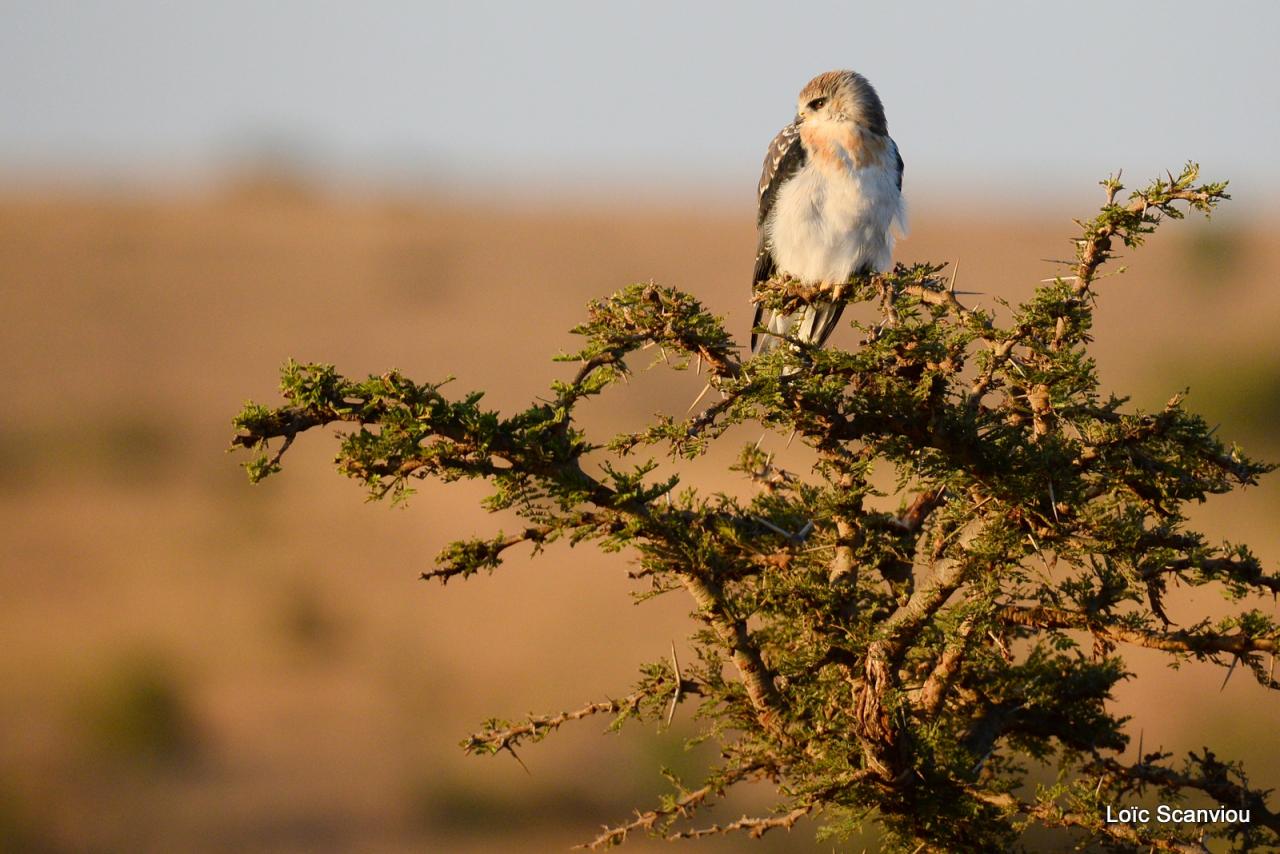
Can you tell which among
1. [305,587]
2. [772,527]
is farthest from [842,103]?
[305,587]

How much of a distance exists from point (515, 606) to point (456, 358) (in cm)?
2531

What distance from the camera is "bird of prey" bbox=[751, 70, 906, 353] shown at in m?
6.86

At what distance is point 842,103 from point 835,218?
0.88 metres

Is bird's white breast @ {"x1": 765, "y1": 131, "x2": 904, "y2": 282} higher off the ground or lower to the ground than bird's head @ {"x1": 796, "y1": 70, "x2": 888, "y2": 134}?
lower

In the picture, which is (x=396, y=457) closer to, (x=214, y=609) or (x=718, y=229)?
(x=214, y=609)

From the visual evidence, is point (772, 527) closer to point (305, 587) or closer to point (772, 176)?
point (772, 176)

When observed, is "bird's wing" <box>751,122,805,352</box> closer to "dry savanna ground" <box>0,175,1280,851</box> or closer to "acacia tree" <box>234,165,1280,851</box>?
"acacia tree" <box>234,165,1280,851</box>

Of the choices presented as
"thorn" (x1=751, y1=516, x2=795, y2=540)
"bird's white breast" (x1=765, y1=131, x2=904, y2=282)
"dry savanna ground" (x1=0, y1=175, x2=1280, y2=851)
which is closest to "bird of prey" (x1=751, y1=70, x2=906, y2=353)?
"bird's white breast" (x1=765, y1=131, x2=904, y2=282)

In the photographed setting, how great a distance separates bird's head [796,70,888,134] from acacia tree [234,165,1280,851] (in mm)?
3150

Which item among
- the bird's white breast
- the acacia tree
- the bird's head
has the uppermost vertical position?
the bird's head

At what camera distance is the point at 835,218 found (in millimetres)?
6844

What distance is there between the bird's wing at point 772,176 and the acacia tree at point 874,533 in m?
2.93

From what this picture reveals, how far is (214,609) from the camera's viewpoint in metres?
23.3

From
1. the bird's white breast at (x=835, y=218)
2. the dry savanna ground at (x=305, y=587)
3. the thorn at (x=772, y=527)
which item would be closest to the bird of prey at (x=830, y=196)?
the bird's white breast at (x=835, y=218)
